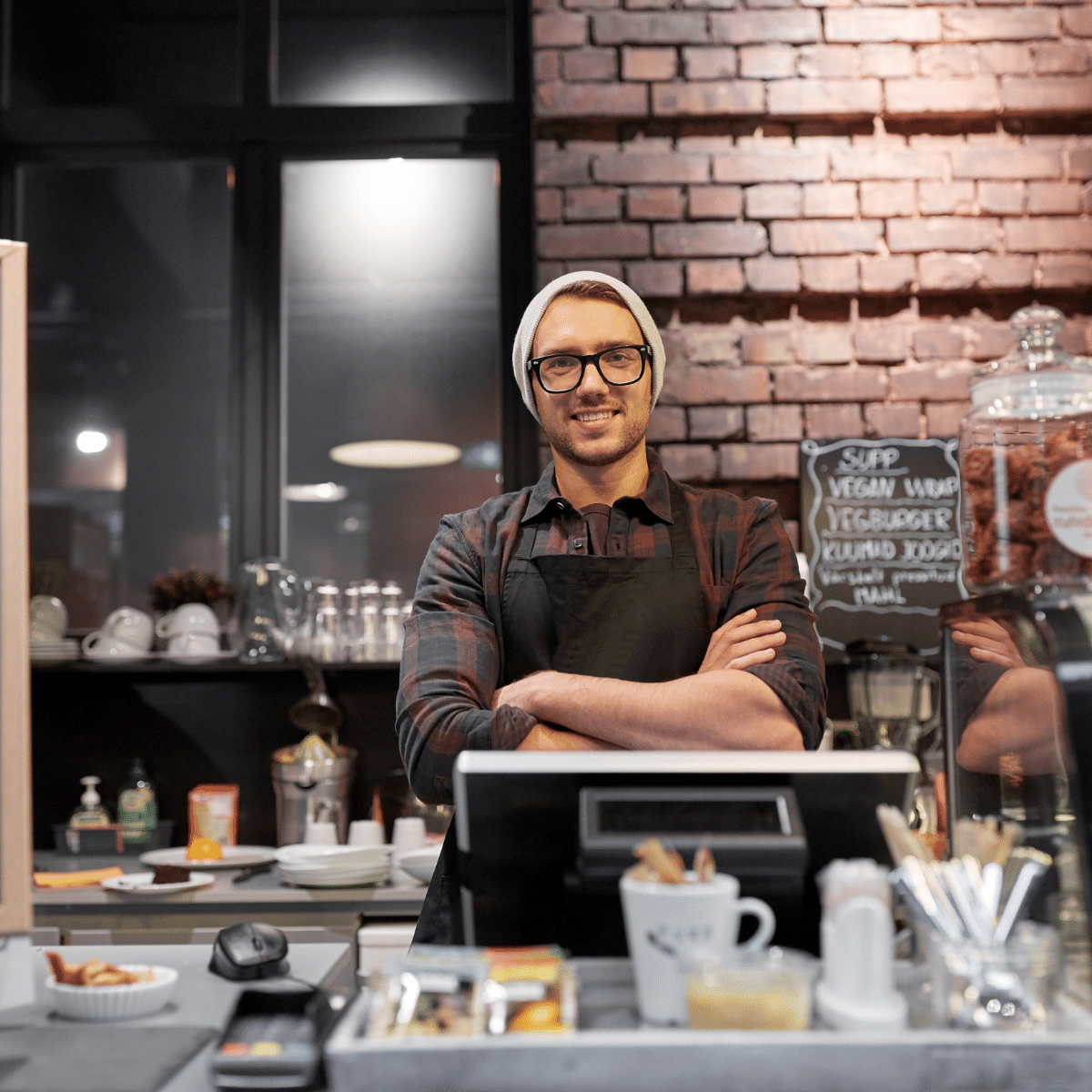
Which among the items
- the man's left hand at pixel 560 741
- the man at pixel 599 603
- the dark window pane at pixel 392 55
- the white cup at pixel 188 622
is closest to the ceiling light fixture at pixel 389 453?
the white cup at pixel 188 622

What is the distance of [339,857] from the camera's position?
2443mm

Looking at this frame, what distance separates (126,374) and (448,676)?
7.44 feet

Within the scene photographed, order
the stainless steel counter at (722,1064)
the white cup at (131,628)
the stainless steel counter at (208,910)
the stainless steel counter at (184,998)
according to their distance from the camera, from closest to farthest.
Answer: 1. the stainless steel counter at (722,1064)
2. the stainless steel counter at (184,998)
3. the stainless steel counter at (208,910)
4. the white cup at (131,628)

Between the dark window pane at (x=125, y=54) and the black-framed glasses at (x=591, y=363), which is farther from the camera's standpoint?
the dark window pane at (x=125, y=54)

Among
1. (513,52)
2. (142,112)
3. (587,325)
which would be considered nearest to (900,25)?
(513,52)

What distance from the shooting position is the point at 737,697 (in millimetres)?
1431

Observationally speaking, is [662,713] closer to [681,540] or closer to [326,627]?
[681,540]

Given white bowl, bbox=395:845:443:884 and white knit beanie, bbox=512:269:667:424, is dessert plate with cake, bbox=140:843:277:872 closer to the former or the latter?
white bowl, bbox=395:845:443:884

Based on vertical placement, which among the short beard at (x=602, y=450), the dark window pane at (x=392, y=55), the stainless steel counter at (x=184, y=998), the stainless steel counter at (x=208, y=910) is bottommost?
the stainless steel counter at (x=208, y=910)

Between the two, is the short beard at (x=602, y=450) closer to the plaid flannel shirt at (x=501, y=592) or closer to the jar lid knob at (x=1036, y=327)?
the plaid flannel shirt at (x=501, y=592)

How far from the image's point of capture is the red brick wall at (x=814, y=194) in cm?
292

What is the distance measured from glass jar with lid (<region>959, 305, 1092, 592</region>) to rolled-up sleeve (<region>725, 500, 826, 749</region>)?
1.23 feet

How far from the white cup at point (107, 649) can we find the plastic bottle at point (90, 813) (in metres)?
0.32

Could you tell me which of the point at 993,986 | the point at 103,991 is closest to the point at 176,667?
the point at 103,991
